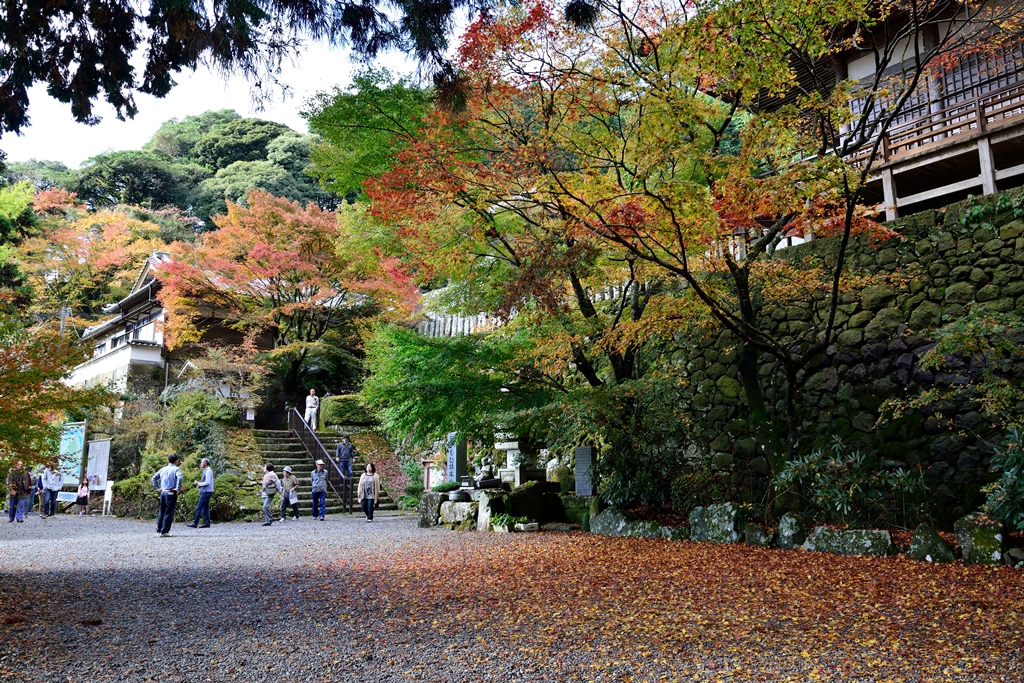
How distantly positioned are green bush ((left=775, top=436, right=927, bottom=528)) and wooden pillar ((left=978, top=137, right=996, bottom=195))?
14.0 ft

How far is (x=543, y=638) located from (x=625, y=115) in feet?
23.3

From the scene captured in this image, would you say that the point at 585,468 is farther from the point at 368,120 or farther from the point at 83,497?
the point at 83,497

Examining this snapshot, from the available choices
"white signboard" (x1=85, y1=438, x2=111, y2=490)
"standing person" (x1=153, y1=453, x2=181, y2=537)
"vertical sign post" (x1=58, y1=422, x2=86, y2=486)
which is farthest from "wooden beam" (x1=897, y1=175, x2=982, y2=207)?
"vertical sign post" (x1=58, y1=422, x2=86, y2=486)

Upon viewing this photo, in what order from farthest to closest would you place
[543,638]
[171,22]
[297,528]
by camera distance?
1. [297,528]
2. [171,22]
3. [543,638]

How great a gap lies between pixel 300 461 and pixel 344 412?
2.50m

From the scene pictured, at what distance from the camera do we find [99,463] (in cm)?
1847

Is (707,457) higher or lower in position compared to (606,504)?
higher

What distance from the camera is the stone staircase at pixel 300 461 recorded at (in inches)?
645

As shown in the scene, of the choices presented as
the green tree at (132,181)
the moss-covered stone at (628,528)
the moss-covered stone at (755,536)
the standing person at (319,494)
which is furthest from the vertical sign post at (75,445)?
the moss-covered stone at (755,536)

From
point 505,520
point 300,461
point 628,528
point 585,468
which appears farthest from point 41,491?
point 628,528

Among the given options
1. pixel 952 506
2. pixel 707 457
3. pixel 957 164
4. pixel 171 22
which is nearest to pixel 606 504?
pixel 707 457

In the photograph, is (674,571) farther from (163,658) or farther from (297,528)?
(297,528)

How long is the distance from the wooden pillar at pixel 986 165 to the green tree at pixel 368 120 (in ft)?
26.5

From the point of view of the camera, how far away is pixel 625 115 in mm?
9211
